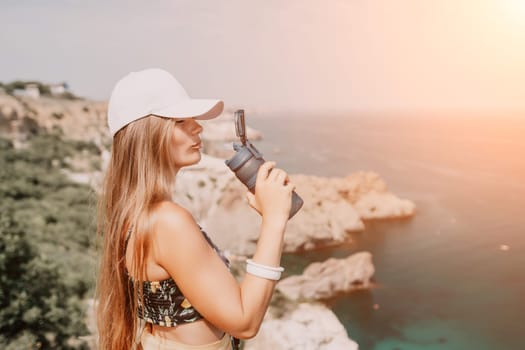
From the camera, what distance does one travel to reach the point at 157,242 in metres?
0.71

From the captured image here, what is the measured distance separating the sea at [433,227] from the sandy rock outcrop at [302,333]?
2684 millimetres

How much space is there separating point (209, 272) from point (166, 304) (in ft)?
0.55

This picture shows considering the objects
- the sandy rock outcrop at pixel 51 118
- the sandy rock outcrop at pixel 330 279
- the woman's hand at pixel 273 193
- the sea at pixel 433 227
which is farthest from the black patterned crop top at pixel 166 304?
the sandy rock outcrop at pixel 51 118

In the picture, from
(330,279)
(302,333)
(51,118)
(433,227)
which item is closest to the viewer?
(302,333)

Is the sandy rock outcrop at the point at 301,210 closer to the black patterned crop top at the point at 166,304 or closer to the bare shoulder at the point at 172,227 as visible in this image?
the black patterned crop top at the point at 166,304

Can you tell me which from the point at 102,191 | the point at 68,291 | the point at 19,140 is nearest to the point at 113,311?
the point at 102,191

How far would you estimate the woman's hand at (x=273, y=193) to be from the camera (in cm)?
74

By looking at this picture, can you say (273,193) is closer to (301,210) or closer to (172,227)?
(172,227)

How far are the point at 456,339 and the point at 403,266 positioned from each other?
2351 millimetres

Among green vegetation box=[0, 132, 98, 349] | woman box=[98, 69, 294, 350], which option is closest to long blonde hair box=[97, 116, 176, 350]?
woman box=[98, 69, 294, 350]

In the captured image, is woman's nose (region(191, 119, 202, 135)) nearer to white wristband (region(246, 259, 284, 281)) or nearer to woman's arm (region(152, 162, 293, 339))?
woman's arm (region(152, 162, 293, 339))

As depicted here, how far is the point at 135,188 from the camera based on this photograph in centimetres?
77

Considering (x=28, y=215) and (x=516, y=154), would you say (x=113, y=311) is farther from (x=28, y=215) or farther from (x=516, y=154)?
(x=516, y=154)

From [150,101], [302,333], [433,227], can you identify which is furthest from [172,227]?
[433,227]
